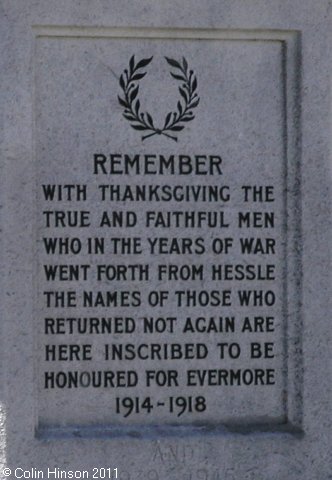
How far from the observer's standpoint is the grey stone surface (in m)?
5.33

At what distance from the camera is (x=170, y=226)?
5.46 meters

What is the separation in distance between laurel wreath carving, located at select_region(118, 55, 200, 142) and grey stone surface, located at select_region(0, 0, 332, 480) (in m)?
0.02

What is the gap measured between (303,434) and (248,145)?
1326 mm

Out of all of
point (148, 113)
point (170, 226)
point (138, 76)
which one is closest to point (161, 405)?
point (170, 226)

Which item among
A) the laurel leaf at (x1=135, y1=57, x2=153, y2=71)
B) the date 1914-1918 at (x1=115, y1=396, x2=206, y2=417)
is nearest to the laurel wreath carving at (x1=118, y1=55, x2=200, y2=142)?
the laurel leaf at (x1=135, y1=57, x2=153, y2=71)

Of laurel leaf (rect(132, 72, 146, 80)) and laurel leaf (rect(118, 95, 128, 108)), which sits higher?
laurel leaf (rect(132, 72, 146, 80))

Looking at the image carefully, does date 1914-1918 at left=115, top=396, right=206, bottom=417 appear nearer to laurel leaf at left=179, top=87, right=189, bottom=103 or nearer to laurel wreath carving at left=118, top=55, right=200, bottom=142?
laurel wreath carving at left=118, top=55, right=200, bottom=142

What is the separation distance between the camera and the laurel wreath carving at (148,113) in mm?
5430

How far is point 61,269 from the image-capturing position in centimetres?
539

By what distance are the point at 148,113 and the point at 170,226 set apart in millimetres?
513

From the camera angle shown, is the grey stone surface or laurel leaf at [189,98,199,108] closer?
the grey stone surface

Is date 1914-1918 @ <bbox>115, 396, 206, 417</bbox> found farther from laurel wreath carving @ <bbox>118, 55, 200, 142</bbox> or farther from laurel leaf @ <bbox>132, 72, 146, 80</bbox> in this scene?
laurel leaf @ <bbox>132, 72, 146, 80</bbox>

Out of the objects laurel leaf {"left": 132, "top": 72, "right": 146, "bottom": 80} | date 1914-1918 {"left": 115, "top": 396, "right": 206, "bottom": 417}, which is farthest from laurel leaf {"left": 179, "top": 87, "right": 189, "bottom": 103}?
date 1914-1918 {"left": 115, "top": 396, "right": 206, "bottom": 417}


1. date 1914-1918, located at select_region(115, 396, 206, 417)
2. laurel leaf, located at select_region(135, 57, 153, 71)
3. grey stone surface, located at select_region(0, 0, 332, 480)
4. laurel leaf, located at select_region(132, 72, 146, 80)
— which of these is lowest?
date 1914-1918, located at select_region(115, 396, 206, 417)
